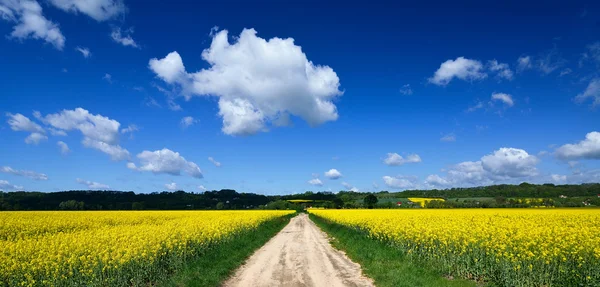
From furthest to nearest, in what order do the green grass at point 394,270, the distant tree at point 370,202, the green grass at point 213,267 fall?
the distant tree at point 370,202, the green grass at point 213,267, the green grass at point 394,270

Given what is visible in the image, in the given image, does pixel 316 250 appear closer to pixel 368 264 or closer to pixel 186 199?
pixel 368 264

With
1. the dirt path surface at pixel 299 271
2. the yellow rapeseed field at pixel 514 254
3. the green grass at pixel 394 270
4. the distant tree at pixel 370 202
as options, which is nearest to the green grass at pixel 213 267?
the dirt path surface at pixel 299 271

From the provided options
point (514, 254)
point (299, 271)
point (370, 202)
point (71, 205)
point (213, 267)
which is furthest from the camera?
point (370, 202)

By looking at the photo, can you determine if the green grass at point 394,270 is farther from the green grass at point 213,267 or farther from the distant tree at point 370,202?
the distant tree at point 370,202

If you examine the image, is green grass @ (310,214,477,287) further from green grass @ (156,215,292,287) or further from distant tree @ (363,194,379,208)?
distant tree @ (363,194,379,208)

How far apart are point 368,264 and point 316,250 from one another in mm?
6139

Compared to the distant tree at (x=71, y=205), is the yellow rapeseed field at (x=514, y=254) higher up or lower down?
lower down

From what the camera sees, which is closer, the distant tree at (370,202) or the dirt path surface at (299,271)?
the dirt path surface at (299,271)

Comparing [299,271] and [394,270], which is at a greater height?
[394,270]

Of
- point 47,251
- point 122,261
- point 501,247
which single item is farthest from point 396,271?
point 47,251

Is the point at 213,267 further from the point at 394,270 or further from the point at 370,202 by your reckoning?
the point at 370,202

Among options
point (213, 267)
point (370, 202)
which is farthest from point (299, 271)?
point (370, 202)

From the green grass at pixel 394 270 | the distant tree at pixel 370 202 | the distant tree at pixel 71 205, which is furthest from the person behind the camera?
the distant tree at pixel 370 202

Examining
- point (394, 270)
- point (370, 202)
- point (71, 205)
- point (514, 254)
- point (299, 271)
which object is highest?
point (71, 205)
